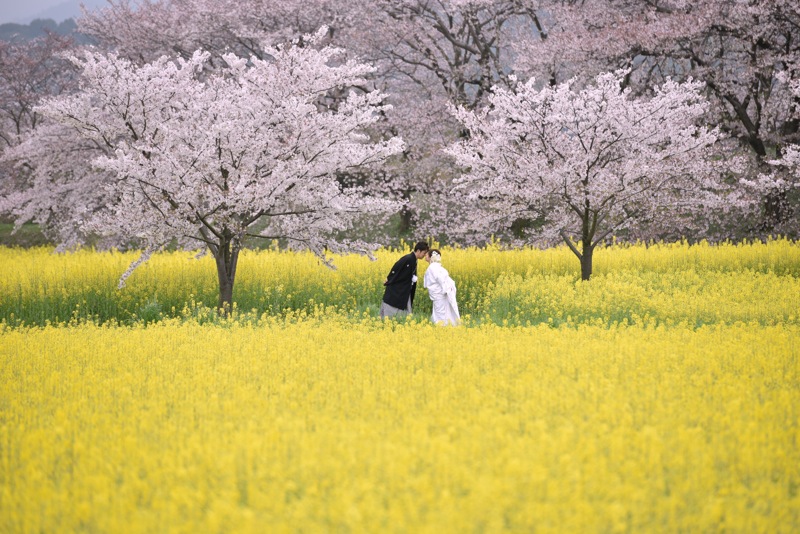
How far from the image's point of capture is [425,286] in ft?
39.1

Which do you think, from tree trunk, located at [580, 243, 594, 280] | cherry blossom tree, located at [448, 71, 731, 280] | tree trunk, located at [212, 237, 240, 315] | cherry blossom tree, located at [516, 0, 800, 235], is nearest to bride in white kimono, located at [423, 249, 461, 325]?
cherry blossom tree, located at [448, 71, 731, 280]

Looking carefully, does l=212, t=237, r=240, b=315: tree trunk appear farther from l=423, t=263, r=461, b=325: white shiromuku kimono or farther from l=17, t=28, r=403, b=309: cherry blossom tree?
l=423, t=263, r=461, b=325: white shiromuku kimono

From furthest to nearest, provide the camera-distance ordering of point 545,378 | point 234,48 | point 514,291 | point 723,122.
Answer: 1. point 234,48
2. point 723,122
3. point 514,291
4. point 545,378

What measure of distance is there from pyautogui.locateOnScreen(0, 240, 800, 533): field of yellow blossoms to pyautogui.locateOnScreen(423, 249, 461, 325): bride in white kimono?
1.99 m

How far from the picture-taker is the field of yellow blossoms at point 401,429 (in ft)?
12.0

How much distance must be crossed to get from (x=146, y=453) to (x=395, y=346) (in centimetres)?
372

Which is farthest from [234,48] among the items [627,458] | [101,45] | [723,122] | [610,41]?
[627,458]

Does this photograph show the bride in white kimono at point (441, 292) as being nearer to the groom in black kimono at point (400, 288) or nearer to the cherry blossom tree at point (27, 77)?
the groom in black kimono at point (400, 288)

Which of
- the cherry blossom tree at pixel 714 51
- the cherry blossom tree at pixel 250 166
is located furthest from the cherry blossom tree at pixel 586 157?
the cherry blossom tree at pixel 714 51

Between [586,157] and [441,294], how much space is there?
4.27 m

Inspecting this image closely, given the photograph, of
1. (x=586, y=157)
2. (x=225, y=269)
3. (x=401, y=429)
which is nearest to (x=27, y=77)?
(x=225, y=269)

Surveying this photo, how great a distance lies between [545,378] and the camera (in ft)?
20.6

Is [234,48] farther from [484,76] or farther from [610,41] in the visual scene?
[610,41]

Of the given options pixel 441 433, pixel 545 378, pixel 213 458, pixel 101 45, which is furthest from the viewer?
pixel 101 45
